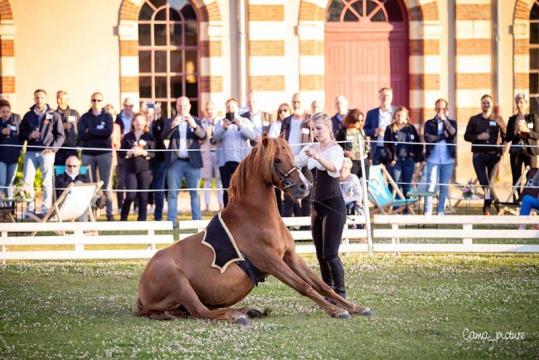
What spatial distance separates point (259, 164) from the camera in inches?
409

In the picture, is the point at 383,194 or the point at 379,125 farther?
the point at 379,125

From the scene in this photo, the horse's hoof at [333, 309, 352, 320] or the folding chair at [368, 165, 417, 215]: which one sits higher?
the folding chair at [368, 165, 417, 215]

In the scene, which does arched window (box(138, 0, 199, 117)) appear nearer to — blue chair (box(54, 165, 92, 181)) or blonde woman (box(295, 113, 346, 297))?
blue chair (box(54, 165, 92, 181))

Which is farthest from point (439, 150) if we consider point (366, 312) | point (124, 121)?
point (366, 312)

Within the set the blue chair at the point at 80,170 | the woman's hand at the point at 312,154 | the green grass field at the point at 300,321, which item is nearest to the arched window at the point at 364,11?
the blue chair at the point at 80,170

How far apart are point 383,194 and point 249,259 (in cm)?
839

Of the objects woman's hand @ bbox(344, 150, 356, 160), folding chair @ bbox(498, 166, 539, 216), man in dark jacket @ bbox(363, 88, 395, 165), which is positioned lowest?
folding chair @ bbox(498, 166, 539, 216)

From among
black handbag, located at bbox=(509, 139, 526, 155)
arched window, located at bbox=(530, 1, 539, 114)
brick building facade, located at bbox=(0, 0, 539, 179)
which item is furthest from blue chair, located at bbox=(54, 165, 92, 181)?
arched window, located at bbox=(530, 1, 539, 114)

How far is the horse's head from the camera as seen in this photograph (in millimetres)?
10195

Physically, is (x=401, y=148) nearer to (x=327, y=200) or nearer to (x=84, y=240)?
(x=84, y=240)

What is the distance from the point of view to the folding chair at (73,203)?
16.9m

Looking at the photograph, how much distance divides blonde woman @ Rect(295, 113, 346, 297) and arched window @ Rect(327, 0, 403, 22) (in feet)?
42.5

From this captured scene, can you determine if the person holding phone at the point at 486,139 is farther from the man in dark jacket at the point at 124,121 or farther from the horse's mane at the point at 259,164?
the horse's mane at the point at 259,164

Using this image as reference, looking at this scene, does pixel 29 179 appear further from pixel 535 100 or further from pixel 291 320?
pixel 535 100
